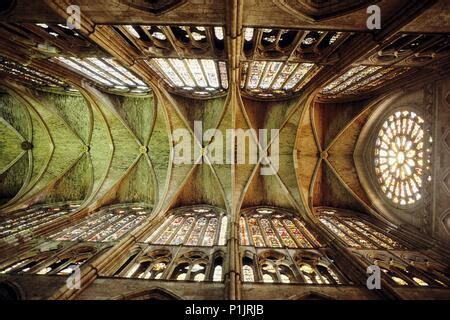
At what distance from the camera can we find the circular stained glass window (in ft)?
29.6

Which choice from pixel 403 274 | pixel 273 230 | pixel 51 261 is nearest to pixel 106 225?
pixel 51 261

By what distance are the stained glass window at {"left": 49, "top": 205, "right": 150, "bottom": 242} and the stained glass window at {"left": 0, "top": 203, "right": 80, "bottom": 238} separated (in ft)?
3.53

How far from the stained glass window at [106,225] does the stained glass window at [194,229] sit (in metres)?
1.40

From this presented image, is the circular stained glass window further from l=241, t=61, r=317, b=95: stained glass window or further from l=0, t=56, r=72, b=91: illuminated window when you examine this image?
l=0, t=56, r=72, b=91: illuminated window

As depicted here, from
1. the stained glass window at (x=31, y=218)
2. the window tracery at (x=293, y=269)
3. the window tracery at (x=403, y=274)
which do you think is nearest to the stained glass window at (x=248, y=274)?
the window tracery at (x=293, y=269)

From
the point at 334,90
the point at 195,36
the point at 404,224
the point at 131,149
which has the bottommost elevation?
the point at 404,224

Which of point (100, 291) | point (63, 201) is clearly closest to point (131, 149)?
Answer: point (63, 201)

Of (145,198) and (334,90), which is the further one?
(145,198)

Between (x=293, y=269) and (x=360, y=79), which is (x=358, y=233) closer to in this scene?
(x=293, y=269)

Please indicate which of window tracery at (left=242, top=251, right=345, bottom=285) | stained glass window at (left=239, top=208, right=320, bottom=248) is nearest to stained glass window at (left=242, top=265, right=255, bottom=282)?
window tracery at (left=242, top=251, right=345, bottom=285)

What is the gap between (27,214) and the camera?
1112 cm
